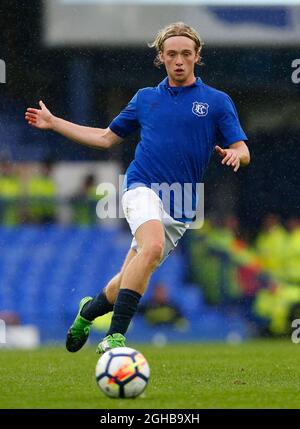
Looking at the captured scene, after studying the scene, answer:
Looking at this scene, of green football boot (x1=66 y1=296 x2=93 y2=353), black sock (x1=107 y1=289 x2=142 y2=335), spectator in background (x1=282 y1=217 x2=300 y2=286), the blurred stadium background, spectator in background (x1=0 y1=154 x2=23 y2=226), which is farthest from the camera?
spectator in background (x1=0 y1=154 x2=23 y2=226)

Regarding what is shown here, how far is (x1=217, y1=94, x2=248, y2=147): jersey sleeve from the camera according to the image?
22.2 feet

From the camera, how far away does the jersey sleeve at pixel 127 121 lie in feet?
22.8

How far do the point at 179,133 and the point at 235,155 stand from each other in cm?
49

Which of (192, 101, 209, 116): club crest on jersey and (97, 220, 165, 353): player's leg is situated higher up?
(192, 101, 209, 116): club crest on jersey

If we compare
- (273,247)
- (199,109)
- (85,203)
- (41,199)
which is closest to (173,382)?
(199,109)

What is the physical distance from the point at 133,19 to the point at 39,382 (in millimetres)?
9063

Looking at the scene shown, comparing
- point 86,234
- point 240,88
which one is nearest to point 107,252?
point 86,234

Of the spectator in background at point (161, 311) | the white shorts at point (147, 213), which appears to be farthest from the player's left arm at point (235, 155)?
the spectator in background at point (161, 311)

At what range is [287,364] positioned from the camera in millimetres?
7672

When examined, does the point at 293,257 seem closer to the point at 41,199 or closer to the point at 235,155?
the point at 41,199

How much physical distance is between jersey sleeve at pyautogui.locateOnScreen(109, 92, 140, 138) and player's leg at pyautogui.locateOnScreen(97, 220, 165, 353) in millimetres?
940

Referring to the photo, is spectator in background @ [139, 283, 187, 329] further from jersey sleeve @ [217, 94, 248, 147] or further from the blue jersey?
jersey sleeve @ [217, 94, 248, 147]

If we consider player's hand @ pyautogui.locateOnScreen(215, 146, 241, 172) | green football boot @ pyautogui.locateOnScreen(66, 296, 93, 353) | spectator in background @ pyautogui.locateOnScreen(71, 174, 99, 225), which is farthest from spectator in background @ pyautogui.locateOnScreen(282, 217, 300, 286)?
player's hand @ pyautogui.locateOnScreen(215, 146, 241, 172)

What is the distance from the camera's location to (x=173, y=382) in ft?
20.8
